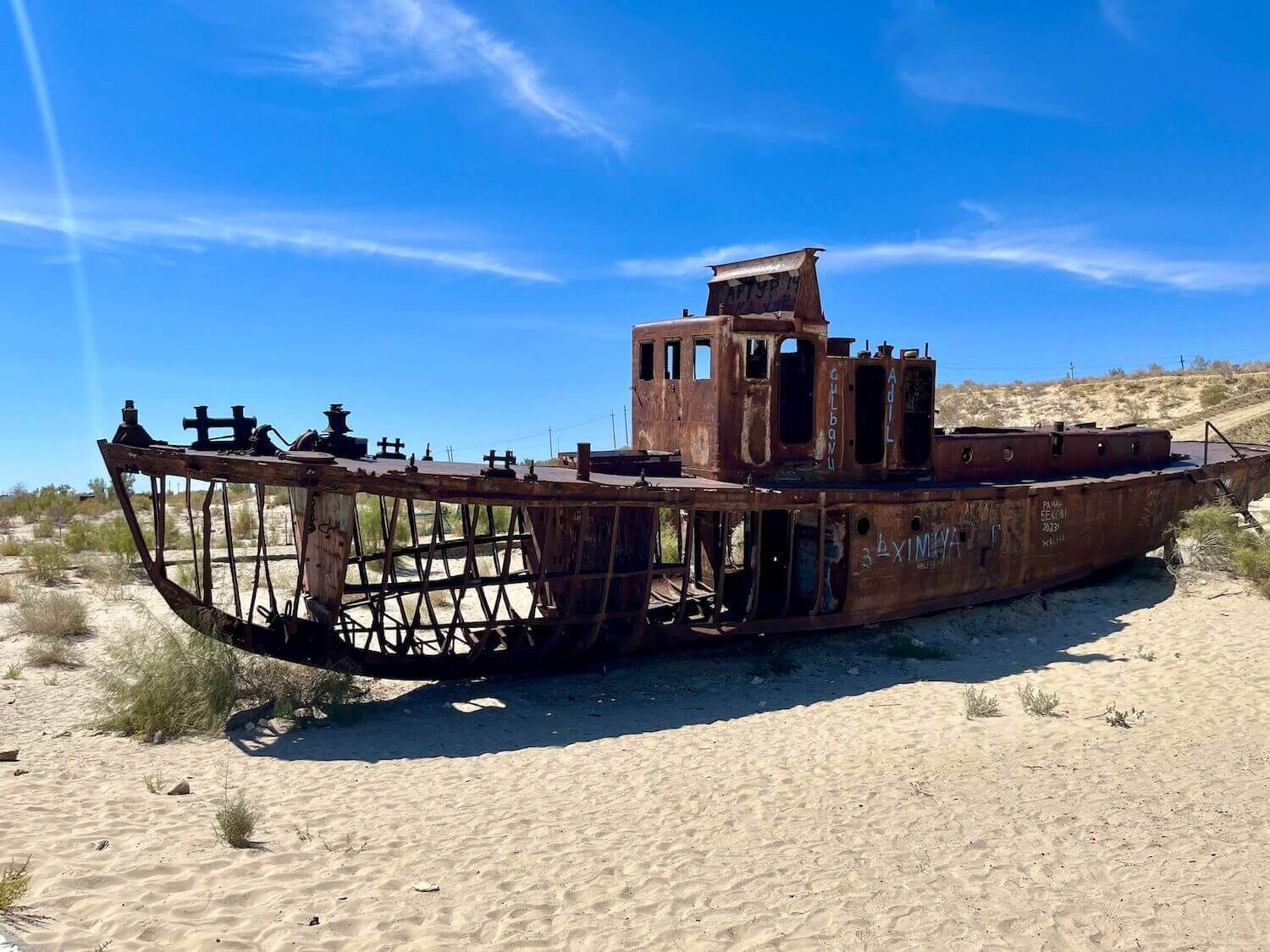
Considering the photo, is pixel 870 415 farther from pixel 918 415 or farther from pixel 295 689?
pixel 295 689

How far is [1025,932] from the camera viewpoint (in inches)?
186

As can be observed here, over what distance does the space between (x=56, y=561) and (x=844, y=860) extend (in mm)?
13135

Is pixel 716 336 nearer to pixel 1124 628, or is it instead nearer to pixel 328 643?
pixel 328 643

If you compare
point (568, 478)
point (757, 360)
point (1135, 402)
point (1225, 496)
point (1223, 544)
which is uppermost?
point (1135, 402)

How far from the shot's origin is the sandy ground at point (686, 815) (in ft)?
15.4

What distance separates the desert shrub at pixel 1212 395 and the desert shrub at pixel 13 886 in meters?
37.1

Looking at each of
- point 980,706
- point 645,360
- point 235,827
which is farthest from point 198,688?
point 980,706

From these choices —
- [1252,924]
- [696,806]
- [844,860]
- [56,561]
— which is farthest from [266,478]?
[56,561]

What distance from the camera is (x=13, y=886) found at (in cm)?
450

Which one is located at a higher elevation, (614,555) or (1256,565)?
(614,555)

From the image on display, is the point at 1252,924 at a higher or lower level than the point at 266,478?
lower

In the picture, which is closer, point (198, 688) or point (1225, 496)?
point (198, 688)

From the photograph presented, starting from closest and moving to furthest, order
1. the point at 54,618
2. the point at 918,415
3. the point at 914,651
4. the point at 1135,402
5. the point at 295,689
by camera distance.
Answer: the point at 295,689 → the point at 914,651 → the point at 54,618 → the point at 918,415 → the point at 1135,402

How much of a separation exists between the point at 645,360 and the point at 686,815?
623 cm
